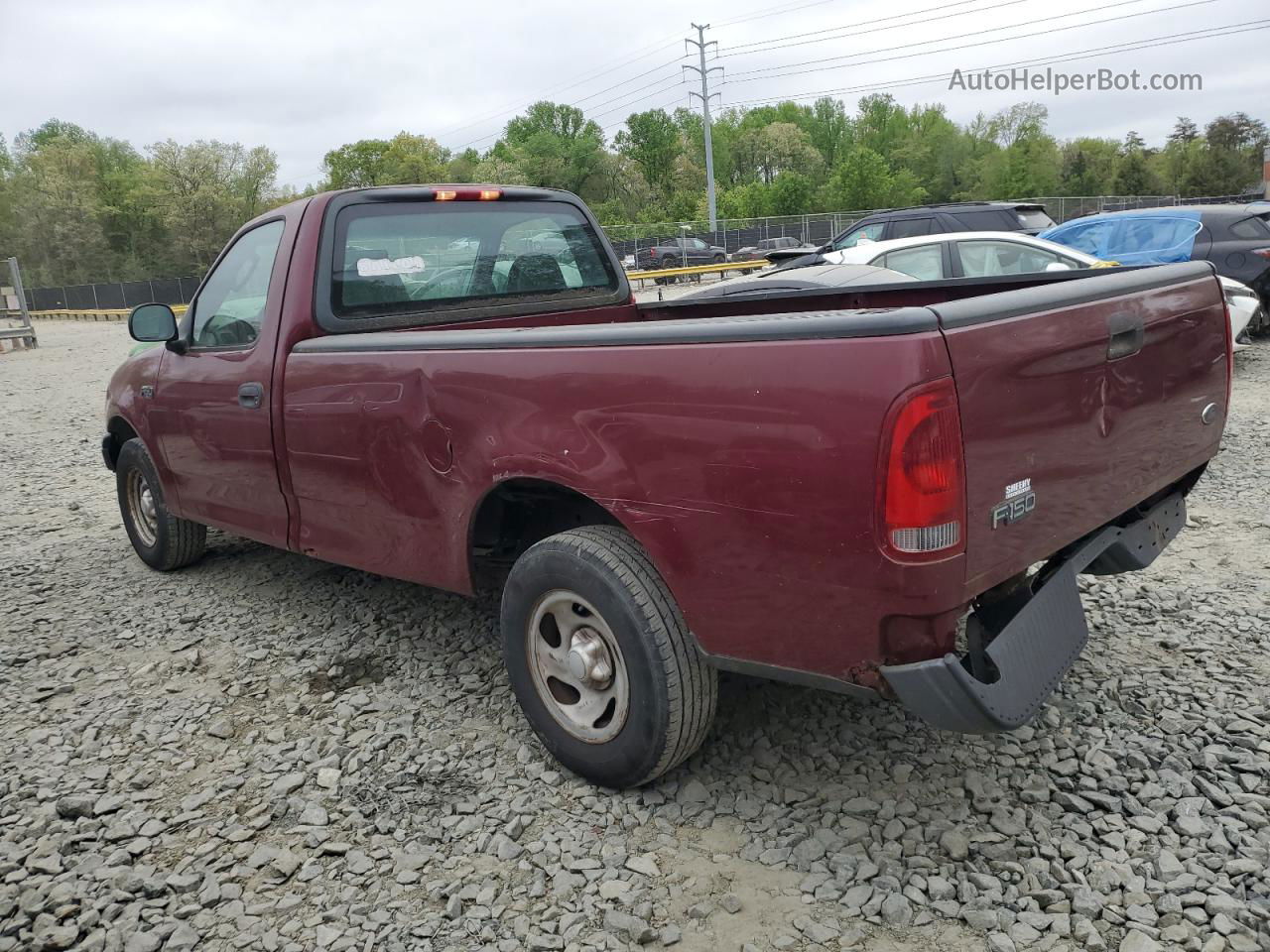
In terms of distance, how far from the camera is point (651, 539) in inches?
107

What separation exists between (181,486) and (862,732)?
3605 mm

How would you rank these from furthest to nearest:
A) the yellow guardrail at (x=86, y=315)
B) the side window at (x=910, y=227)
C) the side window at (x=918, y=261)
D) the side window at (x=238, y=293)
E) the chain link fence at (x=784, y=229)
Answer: the chain link fence at (x=784, y=229), the yellow guardrail at (x=86, y=315), the side window at (x=910, y=227), the side window at (x=918, y=261), the side window at (x=238, y=293)

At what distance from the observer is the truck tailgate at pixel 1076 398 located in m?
2.30

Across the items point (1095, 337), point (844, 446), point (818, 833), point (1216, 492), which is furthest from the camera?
point (1216, 492)

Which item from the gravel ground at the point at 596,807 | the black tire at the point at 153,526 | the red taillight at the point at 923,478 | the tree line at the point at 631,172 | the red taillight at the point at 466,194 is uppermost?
the tree line at the point at 631,172

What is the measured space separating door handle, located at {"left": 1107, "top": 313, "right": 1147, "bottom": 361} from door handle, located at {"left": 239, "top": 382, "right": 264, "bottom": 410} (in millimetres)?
3226

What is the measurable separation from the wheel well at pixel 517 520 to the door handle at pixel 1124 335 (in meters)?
1.54


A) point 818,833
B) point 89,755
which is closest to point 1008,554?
point 818,833

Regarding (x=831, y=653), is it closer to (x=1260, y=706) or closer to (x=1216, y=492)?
(x=1260, y=706)

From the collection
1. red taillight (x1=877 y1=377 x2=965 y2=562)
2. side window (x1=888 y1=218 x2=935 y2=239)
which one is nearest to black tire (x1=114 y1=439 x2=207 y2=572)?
red taillight (x1=877 y1=377 x2=965 y2=562)

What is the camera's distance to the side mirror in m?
4.70

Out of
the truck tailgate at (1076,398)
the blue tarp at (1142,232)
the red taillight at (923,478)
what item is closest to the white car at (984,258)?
the blue tarp at (1142,232)

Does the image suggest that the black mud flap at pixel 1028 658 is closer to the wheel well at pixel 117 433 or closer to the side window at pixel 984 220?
the wheel well at pixel 117 433

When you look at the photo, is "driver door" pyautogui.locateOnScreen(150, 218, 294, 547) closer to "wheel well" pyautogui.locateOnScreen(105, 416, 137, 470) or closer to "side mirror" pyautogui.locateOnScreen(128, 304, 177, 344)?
"side mirror" pyautogui.locateOnScreen(128, 304, 177, 344)
